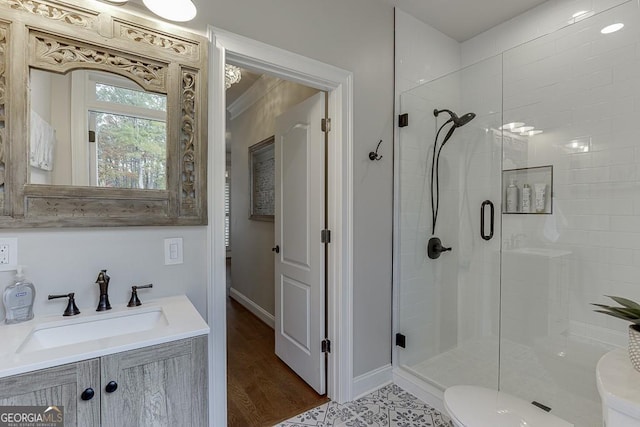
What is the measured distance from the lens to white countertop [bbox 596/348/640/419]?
0.79 metres

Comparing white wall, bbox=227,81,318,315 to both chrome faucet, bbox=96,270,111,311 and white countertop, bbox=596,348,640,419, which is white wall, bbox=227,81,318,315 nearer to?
chrome faucet, bbox=96,270,111,311

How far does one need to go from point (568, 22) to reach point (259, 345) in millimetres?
3550

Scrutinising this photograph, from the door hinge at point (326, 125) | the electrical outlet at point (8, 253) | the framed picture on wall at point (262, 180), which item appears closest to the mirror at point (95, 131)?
the electrical outlet at point (8, 253)

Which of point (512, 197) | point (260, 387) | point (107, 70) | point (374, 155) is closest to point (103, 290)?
point (107, 70)

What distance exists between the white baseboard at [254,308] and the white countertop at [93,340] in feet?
6.97

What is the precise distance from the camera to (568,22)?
7.01 feet

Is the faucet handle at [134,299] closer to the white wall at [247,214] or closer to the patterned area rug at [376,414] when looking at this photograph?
the patterned area rug at [376,414]

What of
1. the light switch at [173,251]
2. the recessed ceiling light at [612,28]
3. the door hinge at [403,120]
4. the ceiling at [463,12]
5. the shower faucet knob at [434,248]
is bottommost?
the shower faucet knob at [434,248]

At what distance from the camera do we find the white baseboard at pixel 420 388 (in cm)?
203

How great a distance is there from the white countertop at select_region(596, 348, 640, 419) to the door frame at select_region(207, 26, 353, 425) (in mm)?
1308

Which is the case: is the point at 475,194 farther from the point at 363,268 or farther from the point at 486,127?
the point at 363,268

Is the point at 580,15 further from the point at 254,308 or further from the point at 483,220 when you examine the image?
the point at 254,308

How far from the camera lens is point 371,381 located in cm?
220

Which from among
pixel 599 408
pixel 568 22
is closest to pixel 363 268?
pixel 599 408
